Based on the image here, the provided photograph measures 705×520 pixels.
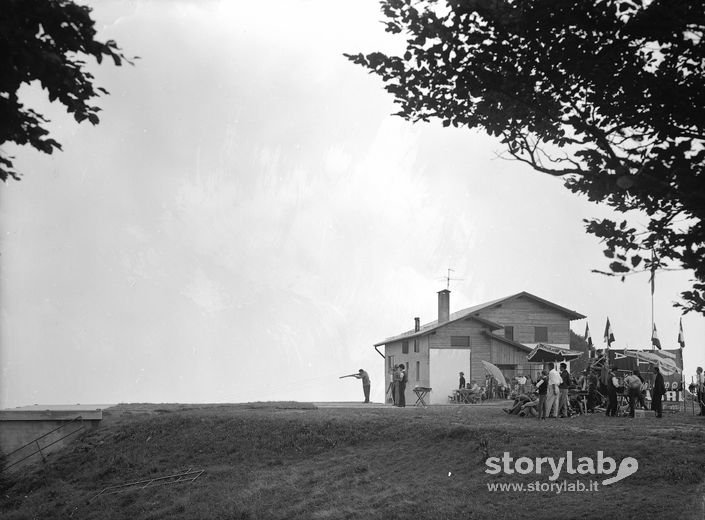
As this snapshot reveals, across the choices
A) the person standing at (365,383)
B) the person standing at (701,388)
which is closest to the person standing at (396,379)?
the person standing at (365,383)

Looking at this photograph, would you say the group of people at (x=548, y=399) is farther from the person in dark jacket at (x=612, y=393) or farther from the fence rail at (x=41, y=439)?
the fence rail at (x=41, y=439)

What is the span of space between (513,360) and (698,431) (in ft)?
115

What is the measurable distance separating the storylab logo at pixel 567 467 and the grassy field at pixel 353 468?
15 centimetres

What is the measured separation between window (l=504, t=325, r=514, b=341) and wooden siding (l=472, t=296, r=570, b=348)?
26 centimetres

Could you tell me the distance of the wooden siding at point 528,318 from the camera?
59.2 meters

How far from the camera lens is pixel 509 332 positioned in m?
58.9

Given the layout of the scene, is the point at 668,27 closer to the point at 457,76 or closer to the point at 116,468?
the point at 457,76

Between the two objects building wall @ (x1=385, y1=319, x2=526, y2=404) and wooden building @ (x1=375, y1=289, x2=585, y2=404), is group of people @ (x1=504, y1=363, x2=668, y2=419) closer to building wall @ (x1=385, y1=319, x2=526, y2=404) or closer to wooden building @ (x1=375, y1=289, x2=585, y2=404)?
wooden building @ (x1=375, y1=289, x2=585, y2=404)

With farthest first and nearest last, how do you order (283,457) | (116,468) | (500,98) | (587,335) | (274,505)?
(587,335), (116,468), (283,457), (274,505), (500,98)

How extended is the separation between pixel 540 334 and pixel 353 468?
138 feet

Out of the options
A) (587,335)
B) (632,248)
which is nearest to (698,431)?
(632,248)

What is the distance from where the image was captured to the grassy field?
51.0 ft

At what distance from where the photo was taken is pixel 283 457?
2289 centimetres

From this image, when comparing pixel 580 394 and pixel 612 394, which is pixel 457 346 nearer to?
Answer: pixel 580 394
